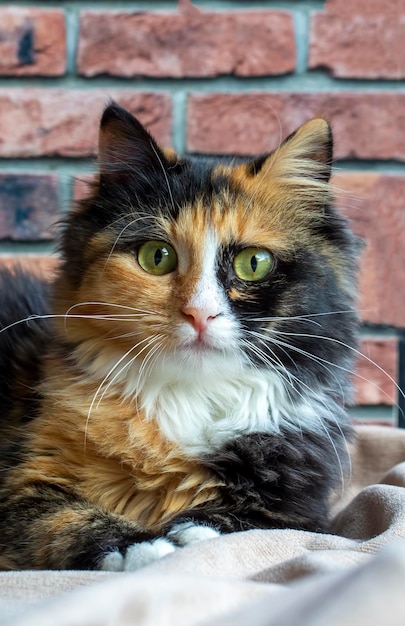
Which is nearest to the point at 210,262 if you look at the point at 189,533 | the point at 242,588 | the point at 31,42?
the point at 189,533

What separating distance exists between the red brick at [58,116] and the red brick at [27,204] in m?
0.07

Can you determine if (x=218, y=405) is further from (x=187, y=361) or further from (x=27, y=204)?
(x=27, y=204)

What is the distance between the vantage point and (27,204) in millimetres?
1747

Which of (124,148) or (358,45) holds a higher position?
(358,45)

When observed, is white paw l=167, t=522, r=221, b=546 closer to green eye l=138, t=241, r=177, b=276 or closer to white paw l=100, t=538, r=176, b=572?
white paw l=100, t=538, r=176, b=572

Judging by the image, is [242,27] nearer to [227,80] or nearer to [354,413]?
[227,80]

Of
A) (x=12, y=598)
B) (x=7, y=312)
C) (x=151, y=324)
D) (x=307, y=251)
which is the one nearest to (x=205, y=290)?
(x=151, y=324)

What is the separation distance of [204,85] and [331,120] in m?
0.32

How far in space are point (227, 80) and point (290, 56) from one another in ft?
0.53

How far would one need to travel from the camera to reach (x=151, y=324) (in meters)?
1.02

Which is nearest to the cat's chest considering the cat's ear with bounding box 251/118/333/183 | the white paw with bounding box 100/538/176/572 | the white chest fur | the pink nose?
the white chest fur

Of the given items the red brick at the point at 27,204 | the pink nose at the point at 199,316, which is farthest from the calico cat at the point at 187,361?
the red brick at the point at 27,204

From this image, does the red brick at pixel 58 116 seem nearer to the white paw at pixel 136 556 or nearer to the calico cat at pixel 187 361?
the calico cat at pixel 187 361

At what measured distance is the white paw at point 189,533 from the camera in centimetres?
90
